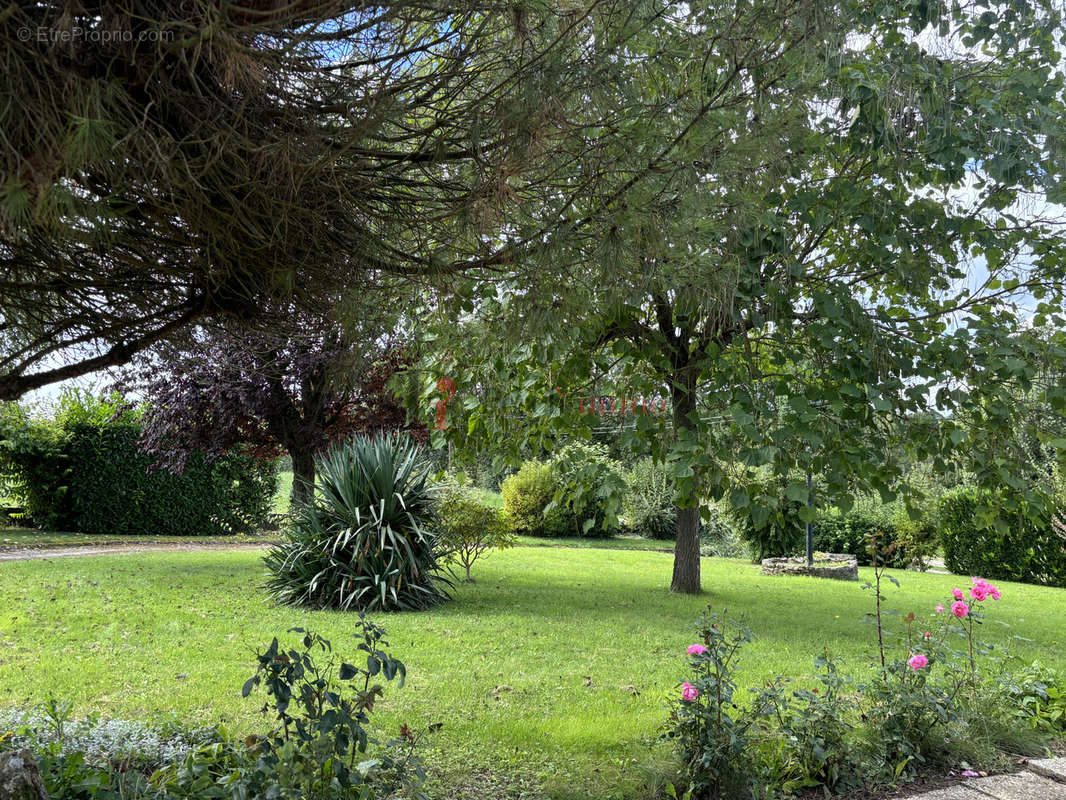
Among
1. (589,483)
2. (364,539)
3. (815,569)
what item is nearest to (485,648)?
(589,483)

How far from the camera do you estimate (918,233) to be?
169 inches

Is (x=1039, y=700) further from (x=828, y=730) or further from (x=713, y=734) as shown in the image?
(x=713, y=734)

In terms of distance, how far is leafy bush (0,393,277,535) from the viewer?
514 inches

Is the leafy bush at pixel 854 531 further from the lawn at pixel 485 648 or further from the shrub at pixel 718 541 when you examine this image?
the lawn at pixel 485 648

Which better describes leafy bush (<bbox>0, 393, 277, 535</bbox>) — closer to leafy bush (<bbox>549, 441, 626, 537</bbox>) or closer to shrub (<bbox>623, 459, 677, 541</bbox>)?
shrub (<bbox>623, 459, 677, 541</bbox>)

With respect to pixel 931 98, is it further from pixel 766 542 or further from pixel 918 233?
pixel 766 542

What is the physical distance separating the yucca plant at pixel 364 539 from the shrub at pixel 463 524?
0.31 m

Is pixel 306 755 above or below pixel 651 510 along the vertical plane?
below

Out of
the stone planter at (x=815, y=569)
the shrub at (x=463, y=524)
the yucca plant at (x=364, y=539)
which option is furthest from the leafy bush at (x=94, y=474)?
the stone planter at (x=815, y=569)

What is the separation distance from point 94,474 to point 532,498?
902 centimetres

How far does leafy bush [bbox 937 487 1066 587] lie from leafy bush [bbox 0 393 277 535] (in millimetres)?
13495

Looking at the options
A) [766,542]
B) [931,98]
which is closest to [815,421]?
[931,98]

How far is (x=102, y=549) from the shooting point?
1112 centimetres

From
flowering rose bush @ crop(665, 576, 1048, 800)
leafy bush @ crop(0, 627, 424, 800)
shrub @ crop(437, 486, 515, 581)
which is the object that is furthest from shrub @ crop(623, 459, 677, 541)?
leafy bush @ crop(0, 627, 424, 800)
